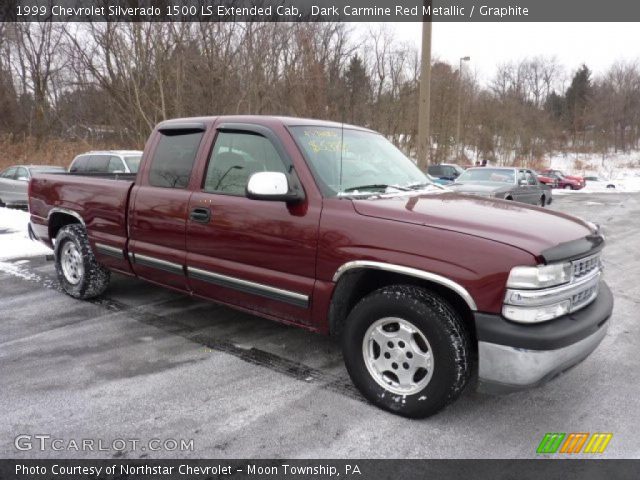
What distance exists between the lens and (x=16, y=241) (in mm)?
8703

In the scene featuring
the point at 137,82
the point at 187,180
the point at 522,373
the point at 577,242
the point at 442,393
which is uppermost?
the point at 137,82

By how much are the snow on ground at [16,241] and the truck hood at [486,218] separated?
5681mm

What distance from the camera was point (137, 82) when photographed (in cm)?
2242

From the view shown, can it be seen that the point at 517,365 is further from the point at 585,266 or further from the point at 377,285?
the point at 377,285

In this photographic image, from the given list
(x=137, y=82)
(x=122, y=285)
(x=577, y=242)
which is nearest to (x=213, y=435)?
(x=577, y=242)

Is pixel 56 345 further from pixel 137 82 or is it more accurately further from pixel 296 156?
pixel 137 82

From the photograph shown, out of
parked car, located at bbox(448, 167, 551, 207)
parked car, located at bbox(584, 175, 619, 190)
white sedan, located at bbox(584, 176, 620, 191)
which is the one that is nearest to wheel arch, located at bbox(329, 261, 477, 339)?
parked car, located at bbox(448, 167, 551, 207)

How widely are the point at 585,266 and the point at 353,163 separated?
5.70ft

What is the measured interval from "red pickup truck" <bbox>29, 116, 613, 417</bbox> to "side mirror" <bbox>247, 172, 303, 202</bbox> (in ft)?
0.03

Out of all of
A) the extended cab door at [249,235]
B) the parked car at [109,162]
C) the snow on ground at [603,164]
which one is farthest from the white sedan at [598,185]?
the extended cab door at [249,235]

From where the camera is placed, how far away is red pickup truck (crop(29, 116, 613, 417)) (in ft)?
9.05

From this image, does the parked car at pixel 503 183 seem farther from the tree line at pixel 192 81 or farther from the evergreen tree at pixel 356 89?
the evergreen tree at pixel 356 89

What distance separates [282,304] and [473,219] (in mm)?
1451

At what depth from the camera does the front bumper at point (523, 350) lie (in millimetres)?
2686
